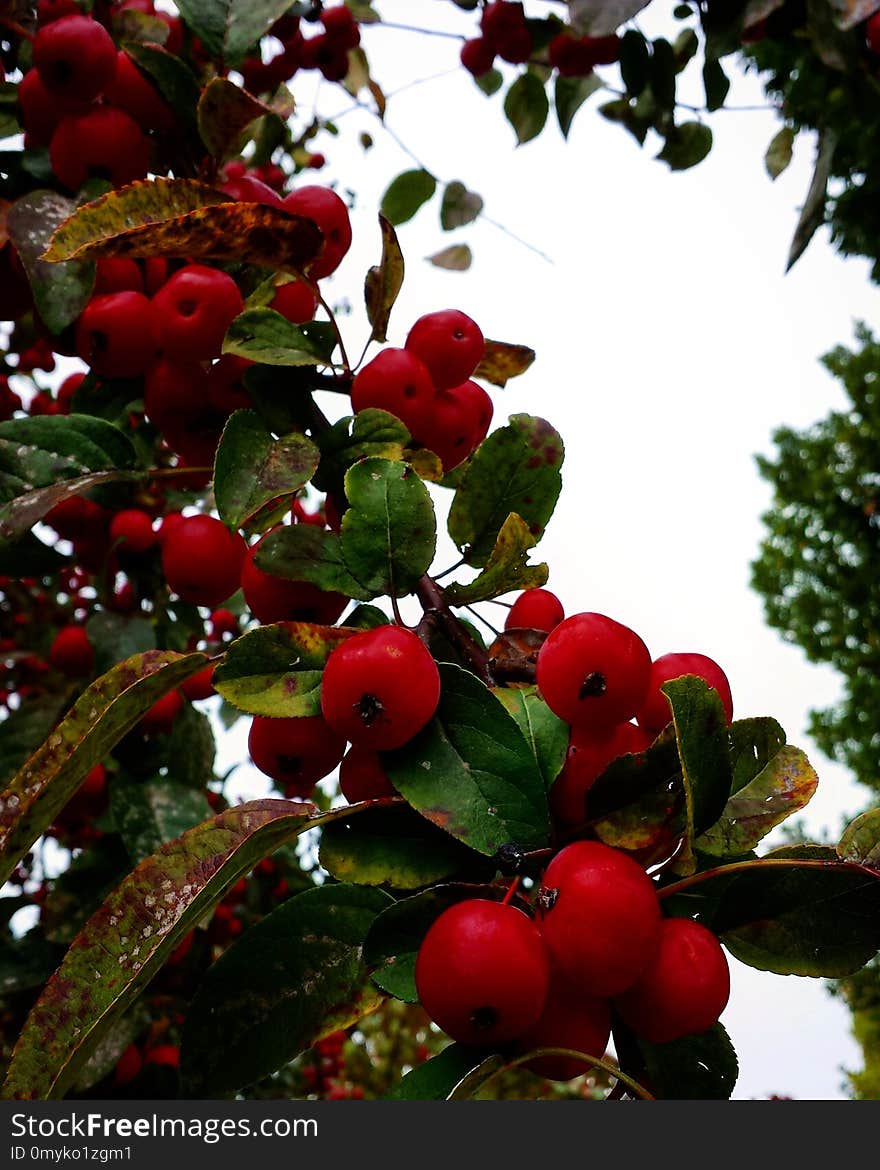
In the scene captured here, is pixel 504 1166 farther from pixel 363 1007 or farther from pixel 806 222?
pixel 806 222


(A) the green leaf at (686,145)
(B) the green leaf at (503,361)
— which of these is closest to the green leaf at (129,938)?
(B) the green leaf at (503,361)

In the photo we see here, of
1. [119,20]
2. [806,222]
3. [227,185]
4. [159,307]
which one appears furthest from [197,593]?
[806,222]

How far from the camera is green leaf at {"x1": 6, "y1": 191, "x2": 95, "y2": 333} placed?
2.27ft

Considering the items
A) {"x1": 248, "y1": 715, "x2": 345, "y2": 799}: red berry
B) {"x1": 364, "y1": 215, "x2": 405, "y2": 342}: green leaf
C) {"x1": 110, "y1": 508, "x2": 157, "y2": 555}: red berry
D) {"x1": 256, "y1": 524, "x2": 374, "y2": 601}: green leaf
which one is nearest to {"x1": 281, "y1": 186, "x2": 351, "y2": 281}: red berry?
{"x1": 364, "y1": 215, "x2": 405, "y2": 342}: green leaf

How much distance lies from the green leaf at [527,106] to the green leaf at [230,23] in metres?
0.88

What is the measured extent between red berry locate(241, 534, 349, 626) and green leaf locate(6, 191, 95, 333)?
0.85ft

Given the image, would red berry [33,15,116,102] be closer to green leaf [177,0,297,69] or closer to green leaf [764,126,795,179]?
green leaf [177,0,297,69]

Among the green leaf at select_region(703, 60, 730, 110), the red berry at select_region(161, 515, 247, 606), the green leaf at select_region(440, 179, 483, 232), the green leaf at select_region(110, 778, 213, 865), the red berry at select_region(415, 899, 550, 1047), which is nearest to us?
the red berry at select_region(415, 899, 550, 1047)

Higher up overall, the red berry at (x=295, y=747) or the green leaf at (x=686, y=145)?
the green leaf at (x=686, y=145)

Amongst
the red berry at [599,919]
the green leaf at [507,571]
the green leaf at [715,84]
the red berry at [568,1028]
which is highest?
the green leaf at [715,84]

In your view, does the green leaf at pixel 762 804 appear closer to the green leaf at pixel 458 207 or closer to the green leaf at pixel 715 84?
the green leaf at pixel 715 84

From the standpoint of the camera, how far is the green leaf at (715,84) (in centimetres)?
142

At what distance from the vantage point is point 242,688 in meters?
0.49

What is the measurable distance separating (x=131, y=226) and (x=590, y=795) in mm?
446
